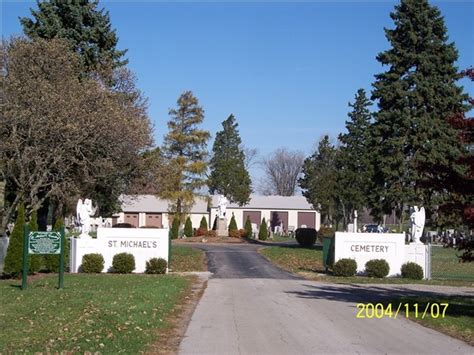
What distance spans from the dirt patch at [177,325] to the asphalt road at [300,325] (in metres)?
0.16

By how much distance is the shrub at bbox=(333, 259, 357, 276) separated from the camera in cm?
2436

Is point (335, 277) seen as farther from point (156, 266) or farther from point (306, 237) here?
point (306, 237)

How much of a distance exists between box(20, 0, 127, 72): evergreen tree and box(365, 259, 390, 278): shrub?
1877cm

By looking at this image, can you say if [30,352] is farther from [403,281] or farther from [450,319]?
[403,281]

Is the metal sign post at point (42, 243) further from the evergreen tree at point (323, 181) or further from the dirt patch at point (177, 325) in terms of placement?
the evergreen tree at point (323, 181)

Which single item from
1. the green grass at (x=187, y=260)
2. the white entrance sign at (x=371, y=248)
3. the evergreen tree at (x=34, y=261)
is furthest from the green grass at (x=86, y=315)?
the white entrance sign at (x=371, y=248)

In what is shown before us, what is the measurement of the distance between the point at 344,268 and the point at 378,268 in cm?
122

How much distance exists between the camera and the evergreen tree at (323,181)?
61.8m

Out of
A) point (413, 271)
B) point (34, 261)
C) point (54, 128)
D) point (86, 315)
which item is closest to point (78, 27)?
point (54, 128)

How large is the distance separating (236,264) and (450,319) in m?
16.9

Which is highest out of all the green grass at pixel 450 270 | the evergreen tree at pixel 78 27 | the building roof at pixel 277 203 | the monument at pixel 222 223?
the evergreen tree at pixel 78 27

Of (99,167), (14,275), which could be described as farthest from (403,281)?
(99,167)

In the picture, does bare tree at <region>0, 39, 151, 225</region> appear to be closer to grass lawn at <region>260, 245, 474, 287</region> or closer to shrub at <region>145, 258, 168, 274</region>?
shrub at <region>145, 258, 168, 274</region>

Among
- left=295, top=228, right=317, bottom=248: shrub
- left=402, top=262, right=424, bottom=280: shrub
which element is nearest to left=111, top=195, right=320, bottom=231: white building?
left=295, top=228, right=317, bottom=248: shrub
